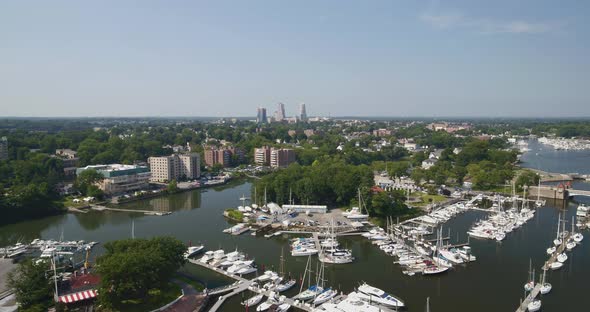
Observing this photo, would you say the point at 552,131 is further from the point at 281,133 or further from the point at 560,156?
the point at 281,133

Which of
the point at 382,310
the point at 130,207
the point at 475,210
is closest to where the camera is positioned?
the point at 382,310

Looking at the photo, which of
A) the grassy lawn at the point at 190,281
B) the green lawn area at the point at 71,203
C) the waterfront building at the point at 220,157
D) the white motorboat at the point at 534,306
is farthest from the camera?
the waterfront building at the point at 220,157

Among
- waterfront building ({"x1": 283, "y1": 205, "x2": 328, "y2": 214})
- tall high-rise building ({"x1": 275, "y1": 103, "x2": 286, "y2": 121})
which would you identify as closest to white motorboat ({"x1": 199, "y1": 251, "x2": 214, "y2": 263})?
waterfront building ({"x1": 283, "y1": 205, "x2": 328, "y2": 214})

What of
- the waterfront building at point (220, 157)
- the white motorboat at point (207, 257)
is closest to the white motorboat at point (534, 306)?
the white motorboat at point (207, 257)

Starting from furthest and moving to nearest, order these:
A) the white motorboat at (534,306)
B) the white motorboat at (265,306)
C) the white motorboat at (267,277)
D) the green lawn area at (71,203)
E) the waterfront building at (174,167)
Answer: the waterfront building at (174,167) → the green lawn area at (71,203) → the white motorboat at (267,277) → the white motorboat at (265,306) → the white motorboat at (534,306)

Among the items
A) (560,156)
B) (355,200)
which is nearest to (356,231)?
(355,200)

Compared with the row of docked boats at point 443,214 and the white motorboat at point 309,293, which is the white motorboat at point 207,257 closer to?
the white motorboat at point 309,293

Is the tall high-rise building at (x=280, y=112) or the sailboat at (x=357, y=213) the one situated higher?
the tall high-rise building at (x=280, y=112)
